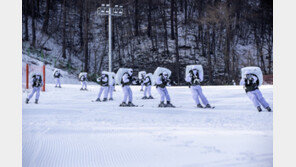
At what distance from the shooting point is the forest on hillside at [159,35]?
1.76 meters

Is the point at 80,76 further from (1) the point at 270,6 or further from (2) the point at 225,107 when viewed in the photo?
(2) the point at 225,107

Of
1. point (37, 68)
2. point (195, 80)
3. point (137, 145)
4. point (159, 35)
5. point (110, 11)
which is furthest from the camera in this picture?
point (195, 80)

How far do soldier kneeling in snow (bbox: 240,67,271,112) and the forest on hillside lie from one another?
0.20 feet

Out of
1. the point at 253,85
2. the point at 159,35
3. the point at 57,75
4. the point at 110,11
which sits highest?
the point at 110,11

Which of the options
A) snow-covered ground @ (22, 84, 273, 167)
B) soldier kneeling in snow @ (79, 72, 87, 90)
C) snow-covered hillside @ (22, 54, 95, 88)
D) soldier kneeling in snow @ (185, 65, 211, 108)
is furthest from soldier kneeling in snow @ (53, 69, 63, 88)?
soldier kneeling in snow @ (185, 65, 211, 108)

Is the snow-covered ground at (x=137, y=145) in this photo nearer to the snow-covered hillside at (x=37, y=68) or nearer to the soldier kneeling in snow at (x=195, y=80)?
the snow-covered hillside at (x=37, y=68)

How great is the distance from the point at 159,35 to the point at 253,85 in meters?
1.01

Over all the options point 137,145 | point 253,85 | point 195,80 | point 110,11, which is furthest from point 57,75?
point 253,85

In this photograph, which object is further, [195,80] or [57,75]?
[195,80]

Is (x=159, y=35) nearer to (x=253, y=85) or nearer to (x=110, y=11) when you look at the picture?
(x=110, y=11)

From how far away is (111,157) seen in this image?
1.21 meters

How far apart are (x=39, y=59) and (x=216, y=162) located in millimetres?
1535

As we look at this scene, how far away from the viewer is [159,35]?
87.7 inches

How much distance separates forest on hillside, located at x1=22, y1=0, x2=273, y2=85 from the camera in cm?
176
